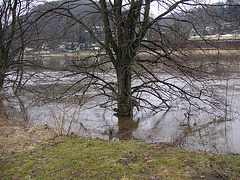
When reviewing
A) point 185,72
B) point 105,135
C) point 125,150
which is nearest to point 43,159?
point 125,150

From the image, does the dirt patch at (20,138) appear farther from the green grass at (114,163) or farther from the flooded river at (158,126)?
the flooded river at (158,126)

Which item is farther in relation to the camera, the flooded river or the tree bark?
the tree bark

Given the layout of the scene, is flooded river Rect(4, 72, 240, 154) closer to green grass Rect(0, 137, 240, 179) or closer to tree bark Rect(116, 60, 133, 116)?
tree bark Rect(116, 60, 133, 116)

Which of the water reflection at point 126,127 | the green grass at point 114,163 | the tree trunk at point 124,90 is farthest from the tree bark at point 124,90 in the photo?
the green grass at point 114,163

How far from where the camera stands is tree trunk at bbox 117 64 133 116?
1010 centimetres

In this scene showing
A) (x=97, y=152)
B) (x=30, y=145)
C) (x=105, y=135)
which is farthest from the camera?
(x=105, y=135)

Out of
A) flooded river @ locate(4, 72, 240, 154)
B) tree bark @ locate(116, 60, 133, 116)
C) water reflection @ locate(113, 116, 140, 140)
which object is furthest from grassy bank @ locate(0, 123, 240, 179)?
tree bark @ locate(116, 60, 133, 116)

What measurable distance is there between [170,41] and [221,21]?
6.30 feet

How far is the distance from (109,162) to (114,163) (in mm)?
123

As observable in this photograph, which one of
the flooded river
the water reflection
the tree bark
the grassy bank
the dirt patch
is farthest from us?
the tree bark

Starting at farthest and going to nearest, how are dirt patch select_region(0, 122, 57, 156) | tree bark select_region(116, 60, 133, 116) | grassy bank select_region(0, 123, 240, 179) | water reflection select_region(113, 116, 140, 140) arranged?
tree bark select_region(116, 60, 133, 116)
water reflection select_region(113, 116, 140, 140)
dirt patch select_region(0, 122, 57, 156)
grassy bank select_region(0, 123, 240, 179)

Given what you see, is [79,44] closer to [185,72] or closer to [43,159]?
[185,72]

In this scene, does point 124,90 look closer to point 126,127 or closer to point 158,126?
point 126,127

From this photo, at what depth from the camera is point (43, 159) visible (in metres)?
5.36
